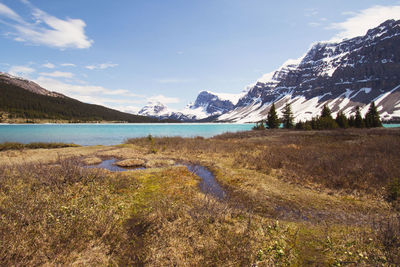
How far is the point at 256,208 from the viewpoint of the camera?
9.41 meters

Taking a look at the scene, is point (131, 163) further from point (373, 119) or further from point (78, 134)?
point (373, 119)

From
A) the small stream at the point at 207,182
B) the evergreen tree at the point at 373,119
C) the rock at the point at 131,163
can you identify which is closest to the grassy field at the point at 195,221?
the small stream at the point at 207,182

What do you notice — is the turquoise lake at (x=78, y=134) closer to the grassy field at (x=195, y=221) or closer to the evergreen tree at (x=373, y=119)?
the grassy field at (x=195, y=221)

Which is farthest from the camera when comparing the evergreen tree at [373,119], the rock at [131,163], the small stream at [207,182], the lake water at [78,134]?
the evergreen tree at [373,119]

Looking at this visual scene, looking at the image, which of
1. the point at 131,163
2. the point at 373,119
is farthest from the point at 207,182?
the point at 373,119

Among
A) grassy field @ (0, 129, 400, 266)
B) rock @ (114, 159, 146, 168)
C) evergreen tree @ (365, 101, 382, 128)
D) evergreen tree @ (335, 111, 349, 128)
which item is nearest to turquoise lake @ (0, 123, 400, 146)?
rock @ (114, 159, 146, 168)

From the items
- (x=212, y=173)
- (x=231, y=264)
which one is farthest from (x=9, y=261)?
(x=212, y=173)

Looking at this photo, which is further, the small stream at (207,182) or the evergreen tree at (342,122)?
the evergreen tree at (342,122)

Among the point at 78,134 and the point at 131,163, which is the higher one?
the point at 78,134

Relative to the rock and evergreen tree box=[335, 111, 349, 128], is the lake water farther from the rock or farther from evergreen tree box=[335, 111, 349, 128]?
evergreen tree box=[335, 111, 349, 128]

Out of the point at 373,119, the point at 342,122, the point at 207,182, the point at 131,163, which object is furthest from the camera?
the point at 373,119

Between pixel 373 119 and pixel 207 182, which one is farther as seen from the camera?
pixel 373 119

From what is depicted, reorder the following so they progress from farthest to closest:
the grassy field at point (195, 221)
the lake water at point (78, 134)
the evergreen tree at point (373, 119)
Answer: the evergreen tree at point (373, 119), the lake water at point (78, 134), the grassy field at point (195, 221)

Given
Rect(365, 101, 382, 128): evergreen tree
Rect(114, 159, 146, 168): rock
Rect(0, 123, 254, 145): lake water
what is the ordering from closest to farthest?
Rect(114, 159, 146, 168): rock, Rect(0, 123, 254, 145): lake water, Rect(365, 101, 382, 128): evergreen tree
